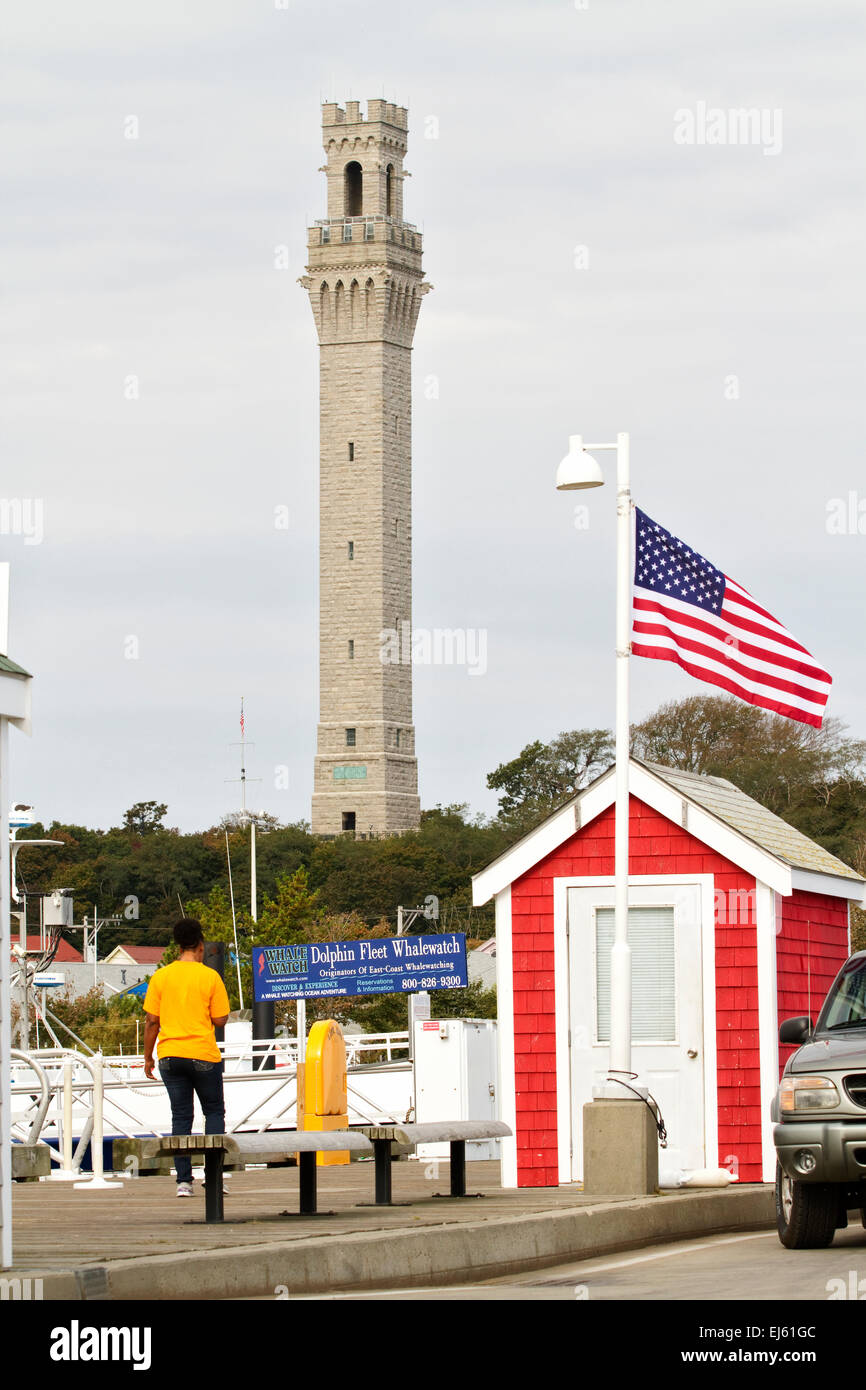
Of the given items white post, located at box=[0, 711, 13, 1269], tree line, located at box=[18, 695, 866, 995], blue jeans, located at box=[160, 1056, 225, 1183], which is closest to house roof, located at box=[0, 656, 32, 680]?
white post, located at box=[0, 711, 13, 1269]

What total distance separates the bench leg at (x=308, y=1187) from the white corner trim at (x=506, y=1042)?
4.72 m

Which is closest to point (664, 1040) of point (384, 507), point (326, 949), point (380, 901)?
point (326, 949)

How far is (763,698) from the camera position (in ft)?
59.9

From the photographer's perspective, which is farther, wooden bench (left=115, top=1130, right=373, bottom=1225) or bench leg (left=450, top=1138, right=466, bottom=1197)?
bench leg (left=450, top=1138, right=466, bottom=1197)

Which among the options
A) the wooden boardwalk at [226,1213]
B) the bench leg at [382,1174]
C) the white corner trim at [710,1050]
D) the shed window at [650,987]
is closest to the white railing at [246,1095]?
the wooden boardwalk at [226,1213]

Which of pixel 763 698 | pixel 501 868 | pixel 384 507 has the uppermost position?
pixel 384 507

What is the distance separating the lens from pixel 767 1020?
57.4 feet

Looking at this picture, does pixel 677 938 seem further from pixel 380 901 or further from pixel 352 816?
pixel 352 816

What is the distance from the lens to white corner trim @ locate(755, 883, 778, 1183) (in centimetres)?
1742

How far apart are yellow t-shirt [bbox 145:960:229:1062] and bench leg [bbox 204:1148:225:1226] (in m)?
1.73

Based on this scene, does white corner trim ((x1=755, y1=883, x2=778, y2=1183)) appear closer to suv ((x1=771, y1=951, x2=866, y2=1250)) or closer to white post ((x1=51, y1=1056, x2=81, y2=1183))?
suv ((x1=771, y1=951, x2=866, y2=1250))
